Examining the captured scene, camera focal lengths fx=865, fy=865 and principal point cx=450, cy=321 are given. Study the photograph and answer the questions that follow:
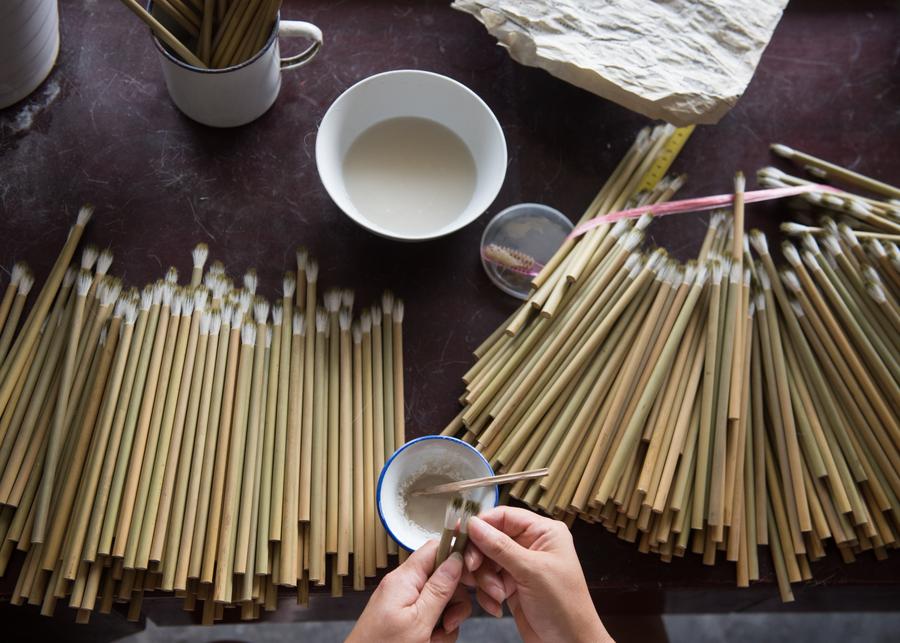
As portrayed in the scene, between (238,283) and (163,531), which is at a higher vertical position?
(238,283)

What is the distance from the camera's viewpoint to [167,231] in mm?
1526

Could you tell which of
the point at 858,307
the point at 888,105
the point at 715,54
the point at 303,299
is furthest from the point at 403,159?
the point at 888,105

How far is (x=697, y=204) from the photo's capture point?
1578 mm

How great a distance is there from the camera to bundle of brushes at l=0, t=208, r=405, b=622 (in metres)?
1.29

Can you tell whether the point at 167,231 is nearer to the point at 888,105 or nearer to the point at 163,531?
the point at 163,531

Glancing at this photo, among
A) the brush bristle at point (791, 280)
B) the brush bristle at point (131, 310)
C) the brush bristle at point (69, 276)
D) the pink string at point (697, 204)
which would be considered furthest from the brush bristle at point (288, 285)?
the brush bristle at point (791, 280)

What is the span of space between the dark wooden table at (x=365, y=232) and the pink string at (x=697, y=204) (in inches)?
2.0

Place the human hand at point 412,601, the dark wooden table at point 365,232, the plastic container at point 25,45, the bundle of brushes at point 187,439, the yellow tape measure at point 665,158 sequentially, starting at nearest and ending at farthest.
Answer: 1. the human hand at point 412,601
2. the bundle of brushes at point 187,439
3. the plastic container at point 25,45
4. the dark wooden table at point 365,232
5. the yellow tape measure at point 665,158

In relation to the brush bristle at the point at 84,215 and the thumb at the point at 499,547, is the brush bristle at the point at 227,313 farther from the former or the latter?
the thumb at the point at 499,547

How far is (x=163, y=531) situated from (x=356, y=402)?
1.16 feet

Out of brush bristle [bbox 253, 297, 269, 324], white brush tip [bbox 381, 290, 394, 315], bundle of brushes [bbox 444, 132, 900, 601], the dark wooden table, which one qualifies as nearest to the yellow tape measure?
the dark wooden table

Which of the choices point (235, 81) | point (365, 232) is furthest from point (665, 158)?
point (235, 81)

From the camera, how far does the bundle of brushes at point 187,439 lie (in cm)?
129

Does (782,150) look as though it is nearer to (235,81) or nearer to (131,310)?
(235,81)
